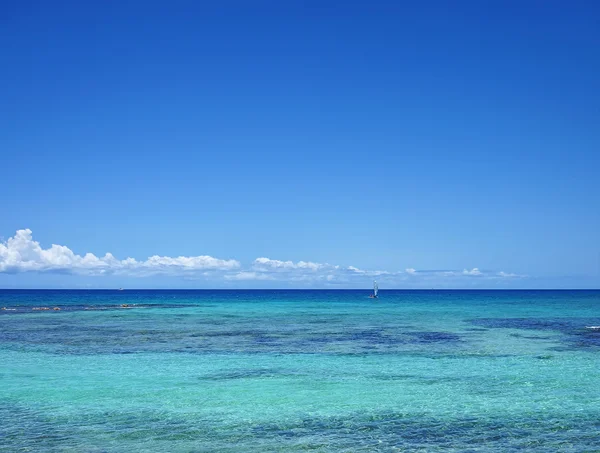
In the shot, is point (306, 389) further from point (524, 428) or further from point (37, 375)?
point (37, 375)

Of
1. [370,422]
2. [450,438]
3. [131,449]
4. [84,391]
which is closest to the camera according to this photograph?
[131,449]

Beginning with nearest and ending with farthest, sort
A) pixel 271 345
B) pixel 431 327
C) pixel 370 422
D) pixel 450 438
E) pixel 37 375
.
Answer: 1. pixel 450 438
2. pixel 370 422
3. pixel 37 375
4. pixel 271 345
5. pixel 431 327

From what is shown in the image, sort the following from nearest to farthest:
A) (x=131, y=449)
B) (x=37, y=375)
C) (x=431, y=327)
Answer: (x=131, y=449)
(x=37, y=375)
(x=431, y=327)

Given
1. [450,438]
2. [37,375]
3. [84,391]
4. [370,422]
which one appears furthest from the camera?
[37,375]

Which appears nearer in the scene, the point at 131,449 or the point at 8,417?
the point at 131,449

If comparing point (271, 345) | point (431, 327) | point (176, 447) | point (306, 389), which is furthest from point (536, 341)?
point (176, 447)

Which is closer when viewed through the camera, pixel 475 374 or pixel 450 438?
pixel 450 438

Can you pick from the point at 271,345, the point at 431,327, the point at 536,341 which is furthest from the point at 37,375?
the point at 431,327

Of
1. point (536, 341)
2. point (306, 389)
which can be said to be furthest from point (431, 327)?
point (306, 389)

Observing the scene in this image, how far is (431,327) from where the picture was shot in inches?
1897

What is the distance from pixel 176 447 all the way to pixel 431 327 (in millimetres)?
37361

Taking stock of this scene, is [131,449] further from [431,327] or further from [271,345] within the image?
[431,327]

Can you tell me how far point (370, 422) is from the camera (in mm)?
16141

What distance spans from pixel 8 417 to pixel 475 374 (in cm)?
1765
